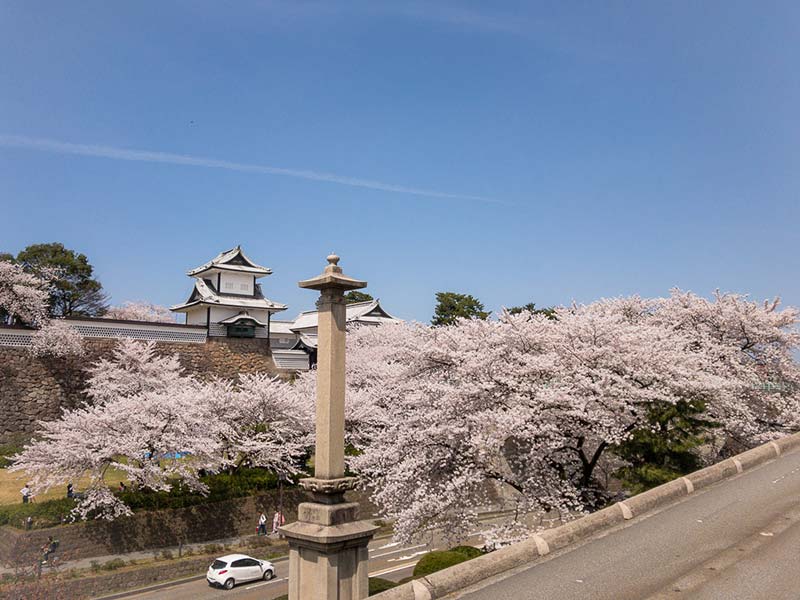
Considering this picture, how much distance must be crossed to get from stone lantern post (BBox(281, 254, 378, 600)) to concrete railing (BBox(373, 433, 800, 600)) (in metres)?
1.72

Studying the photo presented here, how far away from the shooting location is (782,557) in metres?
7.66

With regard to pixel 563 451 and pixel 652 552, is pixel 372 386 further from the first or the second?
pixel 652 552

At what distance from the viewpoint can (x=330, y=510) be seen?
328 inches

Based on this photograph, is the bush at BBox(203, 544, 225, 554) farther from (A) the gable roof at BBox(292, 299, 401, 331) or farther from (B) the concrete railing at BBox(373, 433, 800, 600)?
(A) the gable roof at BBox(292, 299, 401, 331)

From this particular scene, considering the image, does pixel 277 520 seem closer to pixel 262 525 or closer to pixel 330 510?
pixel 262 525

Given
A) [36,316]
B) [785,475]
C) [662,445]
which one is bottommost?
[785,475]

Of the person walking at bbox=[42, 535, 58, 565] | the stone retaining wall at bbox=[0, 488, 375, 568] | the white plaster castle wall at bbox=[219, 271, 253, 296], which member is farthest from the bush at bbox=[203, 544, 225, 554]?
the white plaster castle wall at bbox=[219, 271, 253, 296]

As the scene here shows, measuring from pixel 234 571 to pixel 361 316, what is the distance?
38.6 metres

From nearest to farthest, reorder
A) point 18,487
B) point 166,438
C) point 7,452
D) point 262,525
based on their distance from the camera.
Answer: point 166,438
point 262,525
point 18,487
point 7,452

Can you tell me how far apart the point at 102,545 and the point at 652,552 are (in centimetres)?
2178

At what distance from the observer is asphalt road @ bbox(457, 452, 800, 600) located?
6.71m

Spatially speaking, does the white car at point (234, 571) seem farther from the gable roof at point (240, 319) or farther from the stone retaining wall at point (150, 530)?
the gable roof at point (240, 319)

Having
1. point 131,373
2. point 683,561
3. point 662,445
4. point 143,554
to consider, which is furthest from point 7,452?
point 683,561

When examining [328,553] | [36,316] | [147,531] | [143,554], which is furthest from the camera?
[36,316]
